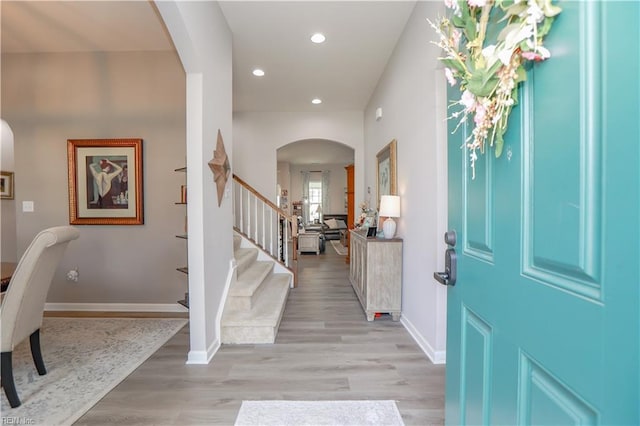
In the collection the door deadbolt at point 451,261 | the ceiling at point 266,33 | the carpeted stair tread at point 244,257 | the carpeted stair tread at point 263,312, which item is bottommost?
the carpeted stair tread at point 263,312

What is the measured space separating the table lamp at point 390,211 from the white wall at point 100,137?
94.9 inches

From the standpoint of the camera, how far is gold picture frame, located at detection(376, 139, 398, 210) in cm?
339

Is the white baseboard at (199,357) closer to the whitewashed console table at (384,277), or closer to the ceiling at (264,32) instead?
the whitewashed console table at (384,277)

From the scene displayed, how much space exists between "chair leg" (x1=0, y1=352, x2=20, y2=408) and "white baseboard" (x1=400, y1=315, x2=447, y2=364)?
282 cm

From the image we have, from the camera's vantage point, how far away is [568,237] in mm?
618

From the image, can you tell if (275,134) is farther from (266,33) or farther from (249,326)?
(249,326)

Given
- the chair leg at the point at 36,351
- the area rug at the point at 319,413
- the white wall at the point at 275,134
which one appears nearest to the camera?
the area rug at the point at 319,413

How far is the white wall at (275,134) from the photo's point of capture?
18.3 feet

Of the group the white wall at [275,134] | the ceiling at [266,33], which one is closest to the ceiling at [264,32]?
the ceiling at [266,33]

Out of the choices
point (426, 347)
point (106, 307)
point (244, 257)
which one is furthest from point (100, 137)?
point (426, 347)

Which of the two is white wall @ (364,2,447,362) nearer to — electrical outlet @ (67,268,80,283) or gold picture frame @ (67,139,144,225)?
gold picture frame @ (67,139,144,225)

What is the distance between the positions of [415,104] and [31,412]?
11.8 ft

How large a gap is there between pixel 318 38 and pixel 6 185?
4.54 metres

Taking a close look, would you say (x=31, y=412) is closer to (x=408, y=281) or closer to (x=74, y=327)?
(x=74, y=327)
